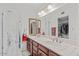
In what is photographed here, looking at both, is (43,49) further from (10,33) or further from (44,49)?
(10,33)

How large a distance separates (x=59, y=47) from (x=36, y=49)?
10.9 inches

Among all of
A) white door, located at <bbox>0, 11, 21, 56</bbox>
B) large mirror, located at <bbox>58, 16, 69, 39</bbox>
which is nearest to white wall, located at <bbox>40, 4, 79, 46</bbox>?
large mirror, located at <bbox>58, 16, 69, 39</bbox>

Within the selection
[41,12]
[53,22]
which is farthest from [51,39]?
[41,12]

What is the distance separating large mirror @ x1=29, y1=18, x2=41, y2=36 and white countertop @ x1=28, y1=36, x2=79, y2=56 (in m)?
0.06

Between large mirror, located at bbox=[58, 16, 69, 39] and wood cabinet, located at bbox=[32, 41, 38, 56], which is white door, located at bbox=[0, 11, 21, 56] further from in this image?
large mirror, located at bbox=[58, 16, 69, 39]

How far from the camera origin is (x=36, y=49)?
1.61 metres

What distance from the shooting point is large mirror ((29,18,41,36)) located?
62.0 inches

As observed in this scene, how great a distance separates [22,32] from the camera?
5.25 feet

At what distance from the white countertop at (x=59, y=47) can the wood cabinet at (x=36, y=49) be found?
0.04 m

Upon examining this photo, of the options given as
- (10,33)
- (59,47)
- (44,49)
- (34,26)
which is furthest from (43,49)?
(10,33)

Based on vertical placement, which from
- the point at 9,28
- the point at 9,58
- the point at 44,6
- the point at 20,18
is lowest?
the point at 9,58

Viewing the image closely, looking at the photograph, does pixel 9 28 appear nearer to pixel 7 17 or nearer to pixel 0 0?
pixel 7 17

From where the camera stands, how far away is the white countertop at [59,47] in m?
1.50

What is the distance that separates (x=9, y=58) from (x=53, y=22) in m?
0.67
